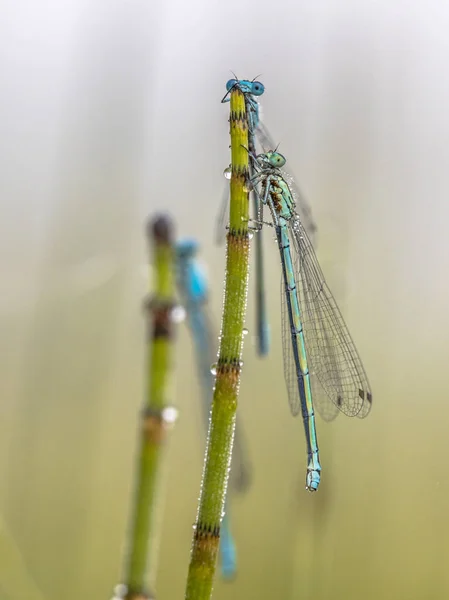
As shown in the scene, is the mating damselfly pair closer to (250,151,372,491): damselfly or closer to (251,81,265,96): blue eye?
(250,151,372,491): damselfly

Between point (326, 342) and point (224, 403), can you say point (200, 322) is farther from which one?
point (224, 403)

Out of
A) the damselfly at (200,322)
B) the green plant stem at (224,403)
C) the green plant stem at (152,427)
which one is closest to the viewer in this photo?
the green plant stem at (152,427)

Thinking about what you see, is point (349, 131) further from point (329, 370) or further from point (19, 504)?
point (19, 504)

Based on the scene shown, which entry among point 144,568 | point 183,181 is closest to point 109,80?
point 183,181

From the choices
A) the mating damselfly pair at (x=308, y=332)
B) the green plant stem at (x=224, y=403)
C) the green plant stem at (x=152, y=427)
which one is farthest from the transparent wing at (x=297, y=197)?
the green plant stem at (x=152, y=427)

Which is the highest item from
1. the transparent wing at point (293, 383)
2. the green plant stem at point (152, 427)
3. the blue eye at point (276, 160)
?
the blue eye at point (276, 160)

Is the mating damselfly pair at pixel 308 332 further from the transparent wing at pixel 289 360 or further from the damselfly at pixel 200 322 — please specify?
the damselfly at pixel 200 322

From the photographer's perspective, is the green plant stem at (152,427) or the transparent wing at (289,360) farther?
the transparent wing at (289,360)
